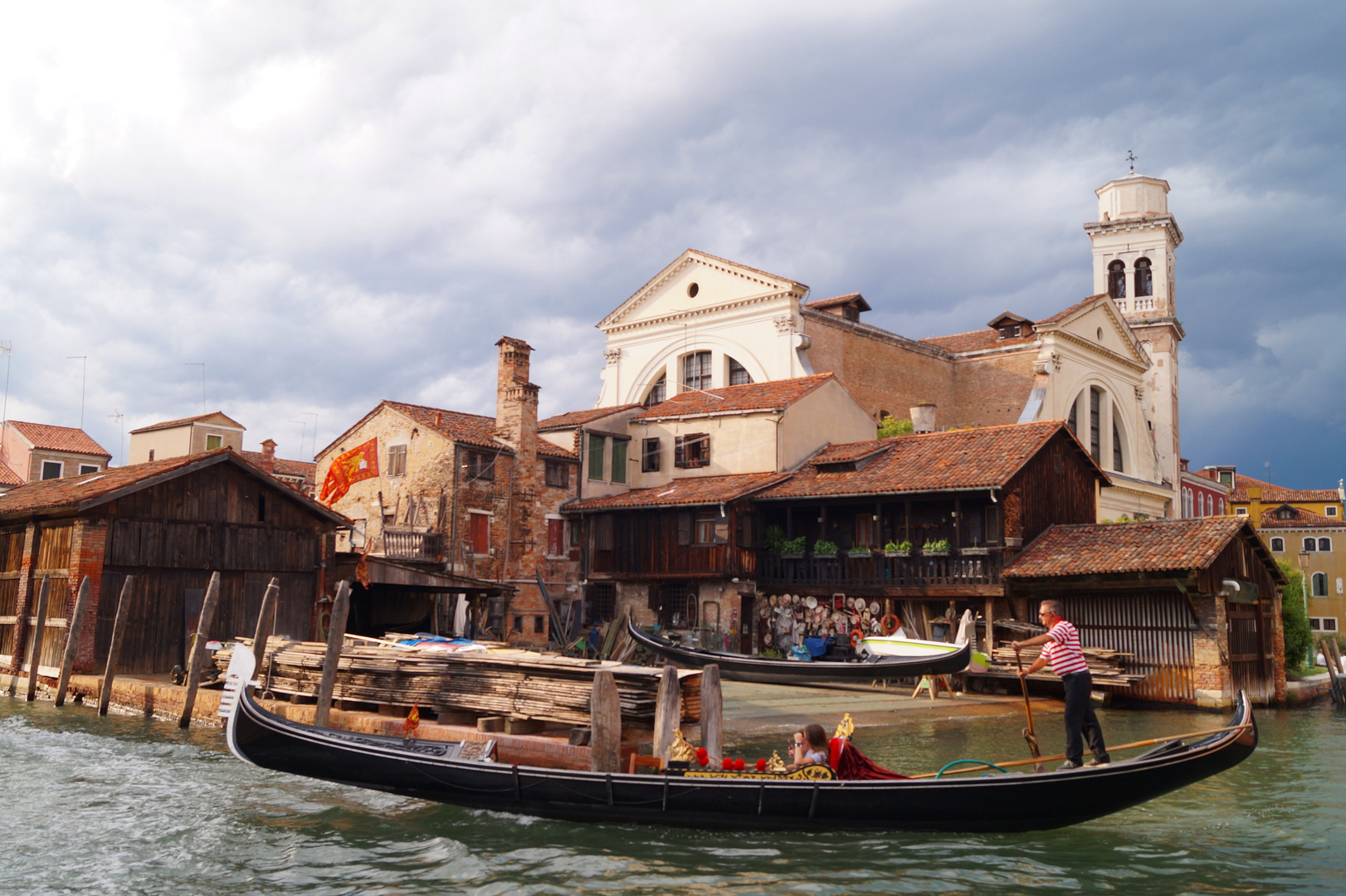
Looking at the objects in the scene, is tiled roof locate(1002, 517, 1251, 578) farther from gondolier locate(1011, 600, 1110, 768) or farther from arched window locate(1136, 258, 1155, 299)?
arched window locate(1136, 258, 1155, 299)

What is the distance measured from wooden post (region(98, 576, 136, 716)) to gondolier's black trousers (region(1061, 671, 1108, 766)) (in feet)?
46.6

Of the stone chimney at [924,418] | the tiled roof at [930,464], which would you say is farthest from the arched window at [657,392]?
the tiled roof at [930,464]

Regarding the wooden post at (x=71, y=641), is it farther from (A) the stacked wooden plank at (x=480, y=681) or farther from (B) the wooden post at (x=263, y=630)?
(A) the stacked wooden plank at (x=480, y=681)

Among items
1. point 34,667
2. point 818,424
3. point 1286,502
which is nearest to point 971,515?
point 818,424

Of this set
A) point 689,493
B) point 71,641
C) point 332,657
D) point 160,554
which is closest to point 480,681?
point 332,657

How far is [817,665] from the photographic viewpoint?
2067 centimetres

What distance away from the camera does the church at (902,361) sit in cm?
3488

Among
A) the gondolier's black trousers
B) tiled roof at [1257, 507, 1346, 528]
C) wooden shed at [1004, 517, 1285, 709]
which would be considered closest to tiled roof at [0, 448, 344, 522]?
wooden shed at [1004, 517, 1285, 709]

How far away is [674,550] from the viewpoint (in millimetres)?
27750

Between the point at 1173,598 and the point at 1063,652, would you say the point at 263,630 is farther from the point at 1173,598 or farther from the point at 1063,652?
the point at 1173,598

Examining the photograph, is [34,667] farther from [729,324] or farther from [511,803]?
[729,324]

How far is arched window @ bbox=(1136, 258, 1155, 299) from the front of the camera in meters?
47.2

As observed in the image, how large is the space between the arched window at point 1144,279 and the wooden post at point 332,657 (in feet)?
140

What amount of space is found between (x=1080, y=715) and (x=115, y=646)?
14.5 meters
